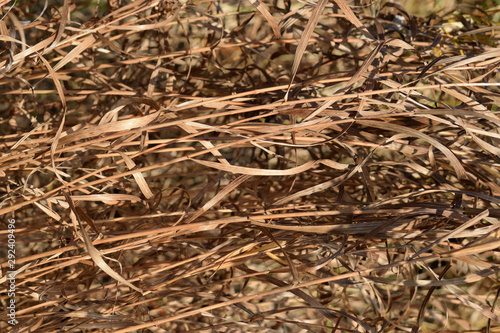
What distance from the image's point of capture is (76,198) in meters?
0.48

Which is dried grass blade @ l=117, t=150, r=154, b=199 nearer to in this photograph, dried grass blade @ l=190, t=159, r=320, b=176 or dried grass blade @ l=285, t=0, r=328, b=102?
dried grass blade @ l=190, t=159, r=320, b=176

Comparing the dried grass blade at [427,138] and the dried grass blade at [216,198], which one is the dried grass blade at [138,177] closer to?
the dried grass blade at [216,198]

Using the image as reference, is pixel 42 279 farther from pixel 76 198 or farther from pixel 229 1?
pixel 229 1

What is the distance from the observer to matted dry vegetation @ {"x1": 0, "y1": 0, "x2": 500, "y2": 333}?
47 cm

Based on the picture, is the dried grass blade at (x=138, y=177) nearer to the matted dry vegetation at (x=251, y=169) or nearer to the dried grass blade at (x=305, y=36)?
the matted dry vegetation at (x=251, y=169)

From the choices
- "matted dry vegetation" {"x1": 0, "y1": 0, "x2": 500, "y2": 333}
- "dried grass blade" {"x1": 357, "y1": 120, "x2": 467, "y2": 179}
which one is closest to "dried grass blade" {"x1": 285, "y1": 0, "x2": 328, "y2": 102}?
"matted dry vegetation" {"x1": 0, "y1": 0, "x2": 500, "y2": 333}

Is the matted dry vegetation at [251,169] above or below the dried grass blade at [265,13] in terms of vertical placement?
below

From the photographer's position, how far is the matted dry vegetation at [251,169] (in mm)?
465

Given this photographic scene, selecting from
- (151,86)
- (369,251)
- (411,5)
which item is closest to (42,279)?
(151,86)

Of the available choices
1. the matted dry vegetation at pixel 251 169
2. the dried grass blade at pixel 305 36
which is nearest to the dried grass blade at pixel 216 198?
the matted dry vegetation at pixel 251 169

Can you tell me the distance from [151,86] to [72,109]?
42 cm

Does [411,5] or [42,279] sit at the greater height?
[411,5]

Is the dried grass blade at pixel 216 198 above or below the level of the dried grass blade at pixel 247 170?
below

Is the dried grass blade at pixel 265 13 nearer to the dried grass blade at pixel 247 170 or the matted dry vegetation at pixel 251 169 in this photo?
the matted dry vegetation at pixel 251 169
